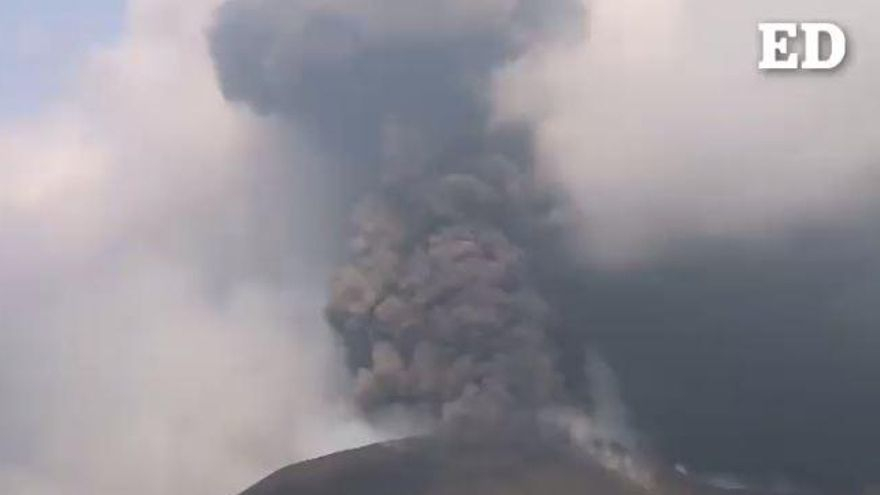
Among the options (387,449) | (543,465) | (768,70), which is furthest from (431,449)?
(768,70)

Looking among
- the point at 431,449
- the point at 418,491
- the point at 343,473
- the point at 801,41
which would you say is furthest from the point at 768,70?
the point at 343,473

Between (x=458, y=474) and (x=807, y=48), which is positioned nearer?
(x=807, y=48)

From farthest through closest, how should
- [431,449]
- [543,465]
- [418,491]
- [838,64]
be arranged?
[543,465] → [418,491] → [431,449] → [838,64]

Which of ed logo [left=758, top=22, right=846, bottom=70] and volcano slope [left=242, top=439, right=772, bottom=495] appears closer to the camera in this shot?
ed logo [left=758, top=22, right=846, bottom=70]

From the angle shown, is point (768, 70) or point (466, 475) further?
point (466, 475)

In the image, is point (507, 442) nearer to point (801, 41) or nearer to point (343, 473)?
point (343, 473)

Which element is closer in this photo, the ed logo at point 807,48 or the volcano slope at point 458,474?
the ed logo at point 807,48

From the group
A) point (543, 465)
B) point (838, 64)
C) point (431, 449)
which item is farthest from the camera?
point (543, 465)
